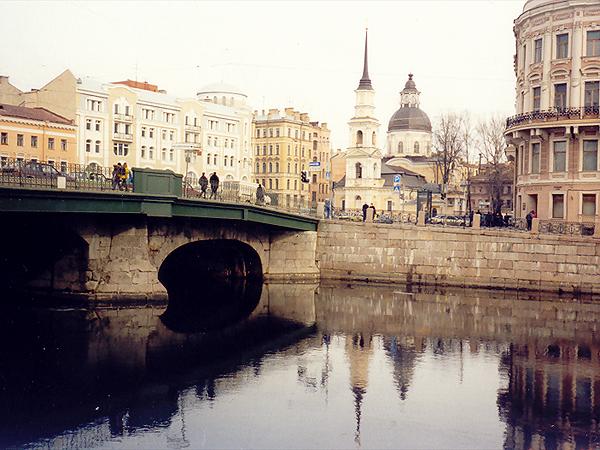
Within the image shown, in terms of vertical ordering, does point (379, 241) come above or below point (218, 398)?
above

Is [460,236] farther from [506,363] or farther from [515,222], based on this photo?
[506,363]

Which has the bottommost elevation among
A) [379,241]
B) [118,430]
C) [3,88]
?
[118,430]

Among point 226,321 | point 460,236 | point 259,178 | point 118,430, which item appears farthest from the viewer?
point 259,178

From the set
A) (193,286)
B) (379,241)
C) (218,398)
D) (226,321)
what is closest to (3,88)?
(193,286)

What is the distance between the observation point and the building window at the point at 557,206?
51.3 m

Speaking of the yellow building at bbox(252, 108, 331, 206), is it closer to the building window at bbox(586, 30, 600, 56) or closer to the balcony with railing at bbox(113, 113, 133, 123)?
the balcony with railing at bbox(113, 113, 133, 123)

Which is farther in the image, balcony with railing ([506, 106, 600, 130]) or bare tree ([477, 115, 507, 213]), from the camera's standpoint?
bare tree ([477, 115, 507, 213])

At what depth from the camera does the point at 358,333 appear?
35875 millimetres

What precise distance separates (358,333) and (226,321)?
6.80 m

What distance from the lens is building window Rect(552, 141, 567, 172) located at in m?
51.2

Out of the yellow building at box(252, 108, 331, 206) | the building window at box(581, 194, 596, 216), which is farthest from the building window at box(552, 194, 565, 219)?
the yellow building at box(252, 108, 331, 206)

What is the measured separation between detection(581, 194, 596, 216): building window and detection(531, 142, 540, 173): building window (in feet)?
12.3

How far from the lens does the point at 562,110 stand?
5050 centimetres

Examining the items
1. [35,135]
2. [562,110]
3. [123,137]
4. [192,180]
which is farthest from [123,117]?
[562,110]
